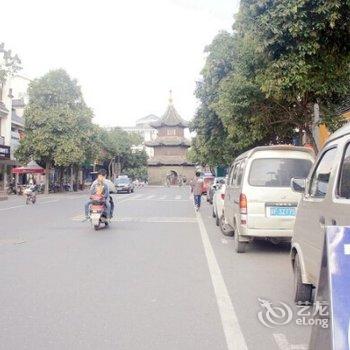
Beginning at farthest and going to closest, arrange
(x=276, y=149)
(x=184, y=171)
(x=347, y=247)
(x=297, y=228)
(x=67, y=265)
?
(x=184, y=171), (x=276, y=149), (x=67, y=265), (x=297, y=228), (x=347, y=247)

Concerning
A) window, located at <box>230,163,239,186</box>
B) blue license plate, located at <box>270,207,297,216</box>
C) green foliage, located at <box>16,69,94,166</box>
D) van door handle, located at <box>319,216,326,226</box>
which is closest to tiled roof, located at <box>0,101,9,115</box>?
green foliage, located at <box>16,69,94,166</box>

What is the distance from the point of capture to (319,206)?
489 centimetres

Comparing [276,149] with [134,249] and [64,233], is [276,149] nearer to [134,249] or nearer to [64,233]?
[134,249]

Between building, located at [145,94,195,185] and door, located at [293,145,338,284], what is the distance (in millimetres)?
75924

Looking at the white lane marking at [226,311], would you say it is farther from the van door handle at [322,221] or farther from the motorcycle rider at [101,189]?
the motorcycle rider at [101,189]

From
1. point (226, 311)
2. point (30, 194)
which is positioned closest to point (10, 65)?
point (30, 194)

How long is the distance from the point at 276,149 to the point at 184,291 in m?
3.86

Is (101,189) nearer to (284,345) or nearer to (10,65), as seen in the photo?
(284,345)

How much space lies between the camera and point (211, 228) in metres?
14.3

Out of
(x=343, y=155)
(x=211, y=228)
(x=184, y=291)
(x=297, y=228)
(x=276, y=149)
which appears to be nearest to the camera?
(x=343, y=155)

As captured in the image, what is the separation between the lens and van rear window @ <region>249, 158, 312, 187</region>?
9047 millimetres

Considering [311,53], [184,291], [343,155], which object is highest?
[311,53]

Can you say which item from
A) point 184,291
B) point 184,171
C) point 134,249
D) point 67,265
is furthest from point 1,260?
point 184,171

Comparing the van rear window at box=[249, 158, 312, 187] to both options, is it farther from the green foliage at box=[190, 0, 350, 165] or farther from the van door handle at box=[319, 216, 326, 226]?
the van door handle at box=[319, 216, 326, 226]
